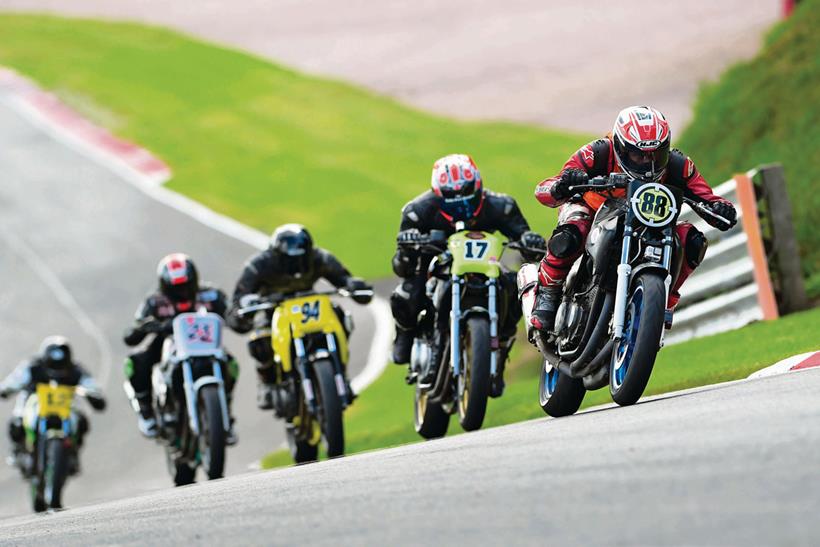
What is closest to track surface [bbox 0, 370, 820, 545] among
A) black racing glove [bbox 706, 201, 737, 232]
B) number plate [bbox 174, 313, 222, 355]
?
black racing glove [bbox 706, 201, 737, 232]

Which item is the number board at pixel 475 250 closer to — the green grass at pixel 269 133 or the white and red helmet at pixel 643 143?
the white and red helmet at pixel 643 143

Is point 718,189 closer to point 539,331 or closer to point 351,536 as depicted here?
point 539,331

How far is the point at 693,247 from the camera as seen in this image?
9.09 meters

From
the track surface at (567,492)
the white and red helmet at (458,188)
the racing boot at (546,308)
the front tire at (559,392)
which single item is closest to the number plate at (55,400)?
the white and red helmet at (458,188)

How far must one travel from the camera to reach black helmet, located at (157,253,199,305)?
46.9 feet

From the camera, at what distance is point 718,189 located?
50.0 feet

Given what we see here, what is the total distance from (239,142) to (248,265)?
3422 centimetres

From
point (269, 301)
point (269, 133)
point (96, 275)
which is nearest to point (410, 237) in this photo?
point (269, 301)

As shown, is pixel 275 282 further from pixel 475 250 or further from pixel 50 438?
pixel 50 438

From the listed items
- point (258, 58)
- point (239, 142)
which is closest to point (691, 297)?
point (239, 142)

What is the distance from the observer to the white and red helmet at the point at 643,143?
8953 mm

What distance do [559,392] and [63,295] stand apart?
868 inches

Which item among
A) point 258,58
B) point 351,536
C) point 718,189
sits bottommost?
point 351,536

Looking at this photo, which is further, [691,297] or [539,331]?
[691,297]
